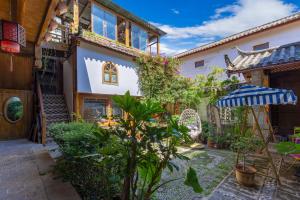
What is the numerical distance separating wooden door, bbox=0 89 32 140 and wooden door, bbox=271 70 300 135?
9.65 meters

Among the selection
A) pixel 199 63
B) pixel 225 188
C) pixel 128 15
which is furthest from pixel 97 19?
pixel 225 188

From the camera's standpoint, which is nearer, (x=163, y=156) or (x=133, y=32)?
(x=163, y=156)

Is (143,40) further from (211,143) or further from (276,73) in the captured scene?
(211,143)

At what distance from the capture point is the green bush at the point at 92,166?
189 cm

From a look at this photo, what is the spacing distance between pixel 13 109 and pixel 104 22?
238 inches

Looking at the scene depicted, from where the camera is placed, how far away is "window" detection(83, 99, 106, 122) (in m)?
7.96

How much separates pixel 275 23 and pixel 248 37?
1510 millimetres

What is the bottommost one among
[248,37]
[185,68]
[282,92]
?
[282,92]

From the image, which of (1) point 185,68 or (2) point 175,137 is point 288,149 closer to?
(2) point 175,137

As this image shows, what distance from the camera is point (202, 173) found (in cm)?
414

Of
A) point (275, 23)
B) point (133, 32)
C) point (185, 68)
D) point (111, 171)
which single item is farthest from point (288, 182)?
point (185, 68)

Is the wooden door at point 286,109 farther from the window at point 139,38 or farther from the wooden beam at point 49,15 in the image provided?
the window at point 139,38

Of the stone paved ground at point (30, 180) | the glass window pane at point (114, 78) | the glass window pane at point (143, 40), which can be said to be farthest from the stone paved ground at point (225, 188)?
the glass window pane at point (143, 40)

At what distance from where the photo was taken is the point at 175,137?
1.86 metres
